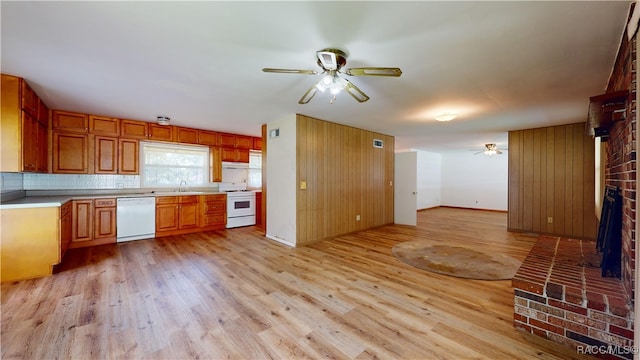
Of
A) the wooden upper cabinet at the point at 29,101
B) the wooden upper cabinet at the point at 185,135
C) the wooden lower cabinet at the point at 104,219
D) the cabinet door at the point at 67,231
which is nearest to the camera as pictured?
the wooden upper cabinet at the point at 29,101

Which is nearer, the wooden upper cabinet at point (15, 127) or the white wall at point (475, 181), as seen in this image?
the wooden upper cabinet at point (15, 127)

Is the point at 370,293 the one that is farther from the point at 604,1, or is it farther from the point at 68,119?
the point at 68,119

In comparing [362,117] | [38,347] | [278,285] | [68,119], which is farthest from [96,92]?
[362,117]

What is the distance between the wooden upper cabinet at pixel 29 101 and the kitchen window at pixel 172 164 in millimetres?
1763

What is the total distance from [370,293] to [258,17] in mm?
2723

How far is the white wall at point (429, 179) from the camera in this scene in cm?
945

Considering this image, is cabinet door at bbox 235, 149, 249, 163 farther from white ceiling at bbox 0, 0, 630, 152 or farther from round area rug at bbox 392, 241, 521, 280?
round area rug at bbox 392, 241, 521, 280

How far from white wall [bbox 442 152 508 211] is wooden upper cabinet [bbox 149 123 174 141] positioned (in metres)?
9.62

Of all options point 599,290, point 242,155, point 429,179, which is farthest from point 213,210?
point 429,179

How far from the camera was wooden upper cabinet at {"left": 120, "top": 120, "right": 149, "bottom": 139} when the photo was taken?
4876 millimetres

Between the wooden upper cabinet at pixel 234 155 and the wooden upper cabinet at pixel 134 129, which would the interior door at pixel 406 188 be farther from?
the wooden upper cabinet at pixel 134 129

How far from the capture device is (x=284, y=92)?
3.29 m

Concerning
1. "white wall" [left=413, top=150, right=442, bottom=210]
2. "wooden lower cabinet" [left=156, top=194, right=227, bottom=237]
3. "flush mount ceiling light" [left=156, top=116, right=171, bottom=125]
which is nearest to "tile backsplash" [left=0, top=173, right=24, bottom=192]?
"wooden lower cabinet" [left=156, top=194, right=227, bottom=237]

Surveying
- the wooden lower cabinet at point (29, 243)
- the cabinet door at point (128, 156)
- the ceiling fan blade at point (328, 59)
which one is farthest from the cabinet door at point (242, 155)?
the ceiling fan blade at point (328, 59)
